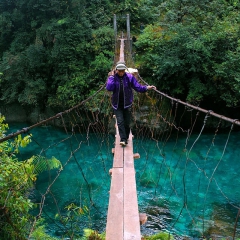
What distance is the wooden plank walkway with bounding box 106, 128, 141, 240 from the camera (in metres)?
1.75

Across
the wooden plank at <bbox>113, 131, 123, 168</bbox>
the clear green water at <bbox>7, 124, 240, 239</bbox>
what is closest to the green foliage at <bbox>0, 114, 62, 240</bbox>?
the wooden plank at <bbox>113, 131, 123, 168</bbox>

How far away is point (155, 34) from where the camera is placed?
346 inches

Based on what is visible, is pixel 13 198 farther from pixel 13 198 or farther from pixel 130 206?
pixel 130 206

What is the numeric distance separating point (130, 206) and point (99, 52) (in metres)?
7.56

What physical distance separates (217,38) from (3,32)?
6722 mm

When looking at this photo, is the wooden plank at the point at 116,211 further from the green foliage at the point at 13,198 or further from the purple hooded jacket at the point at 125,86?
the purple hooded jacket at the point at 125,86

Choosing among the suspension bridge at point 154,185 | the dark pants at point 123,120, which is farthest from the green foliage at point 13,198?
the dark pants at point 123,120

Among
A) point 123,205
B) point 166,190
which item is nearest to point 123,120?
point 123,205

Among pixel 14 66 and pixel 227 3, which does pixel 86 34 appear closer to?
pixel 14 66

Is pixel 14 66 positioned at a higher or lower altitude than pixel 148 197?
higher

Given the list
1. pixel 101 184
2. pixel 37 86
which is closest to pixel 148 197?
pixel 101 184

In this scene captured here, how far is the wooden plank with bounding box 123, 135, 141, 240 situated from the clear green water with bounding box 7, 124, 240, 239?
49.2 inches

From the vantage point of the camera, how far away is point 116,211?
196 cm

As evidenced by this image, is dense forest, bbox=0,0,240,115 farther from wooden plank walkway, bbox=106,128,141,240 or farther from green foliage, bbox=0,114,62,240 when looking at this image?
green foliage, bbox=0,114,62,240
